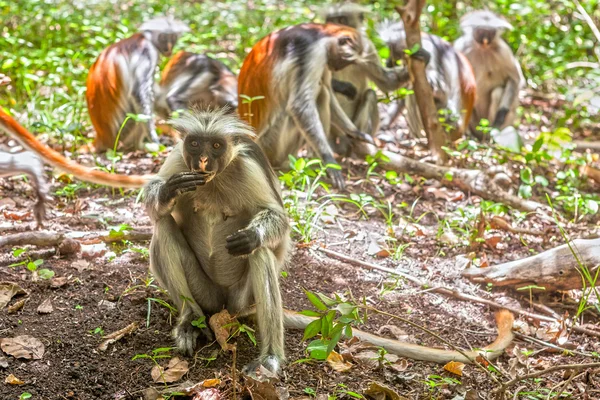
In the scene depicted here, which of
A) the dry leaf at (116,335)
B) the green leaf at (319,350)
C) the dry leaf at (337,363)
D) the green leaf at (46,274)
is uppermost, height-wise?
the green leaf at (319,350)

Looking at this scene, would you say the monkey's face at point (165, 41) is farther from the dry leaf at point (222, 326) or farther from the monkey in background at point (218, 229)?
the dry leaf at point (222, 326)

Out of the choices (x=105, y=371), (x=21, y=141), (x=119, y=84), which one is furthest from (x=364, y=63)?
(x=105, y=371)

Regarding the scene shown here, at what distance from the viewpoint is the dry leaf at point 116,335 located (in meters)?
4.01

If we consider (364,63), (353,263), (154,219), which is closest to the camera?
(154,219)

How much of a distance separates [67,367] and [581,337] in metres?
3.32

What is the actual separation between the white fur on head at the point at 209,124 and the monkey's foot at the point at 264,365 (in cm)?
134

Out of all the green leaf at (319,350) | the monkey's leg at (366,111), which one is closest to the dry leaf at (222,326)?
the green leaf at (319,350)

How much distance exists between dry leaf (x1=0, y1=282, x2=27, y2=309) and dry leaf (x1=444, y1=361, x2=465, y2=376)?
8.87ft

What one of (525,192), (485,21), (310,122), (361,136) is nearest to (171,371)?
(525,192)

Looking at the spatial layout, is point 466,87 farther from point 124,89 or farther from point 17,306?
point 17,306

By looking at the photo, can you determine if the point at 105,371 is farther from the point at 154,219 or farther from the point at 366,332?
the point at 366,332

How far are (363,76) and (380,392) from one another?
5.36 m

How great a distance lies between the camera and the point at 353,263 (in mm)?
5414

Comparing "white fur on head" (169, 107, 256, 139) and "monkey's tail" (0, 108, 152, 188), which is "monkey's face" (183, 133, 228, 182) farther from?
"monkey's tail" (0, 108, 152, 188)
